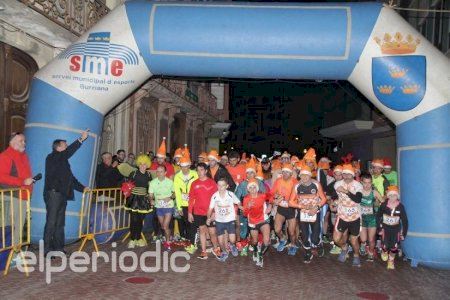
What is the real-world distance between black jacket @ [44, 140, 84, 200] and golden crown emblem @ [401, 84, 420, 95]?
576 centimetres

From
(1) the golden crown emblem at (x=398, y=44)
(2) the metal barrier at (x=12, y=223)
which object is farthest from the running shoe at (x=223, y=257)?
(1) the golden crown emblem at (x=398, y=44)

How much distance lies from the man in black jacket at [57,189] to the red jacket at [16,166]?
1.25 feet

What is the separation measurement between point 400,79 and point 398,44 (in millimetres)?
616

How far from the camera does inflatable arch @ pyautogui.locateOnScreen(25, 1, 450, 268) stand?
8539 mm

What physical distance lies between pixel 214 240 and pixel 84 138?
2938 millimetres

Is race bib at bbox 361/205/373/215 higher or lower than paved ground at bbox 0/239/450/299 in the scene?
higher

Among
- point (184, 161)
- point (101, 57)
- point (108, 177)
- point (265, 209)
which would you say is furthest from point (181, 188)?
point (101, 57)

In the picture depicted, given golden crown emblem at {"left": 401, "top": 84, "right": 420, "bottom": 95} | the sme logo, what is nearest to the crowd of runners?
golden crown emblem at {"left": 401, "top": 84, "right": 420, "bottom": 95}

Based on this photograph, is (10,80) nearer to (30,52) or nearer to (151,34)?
(30,52)

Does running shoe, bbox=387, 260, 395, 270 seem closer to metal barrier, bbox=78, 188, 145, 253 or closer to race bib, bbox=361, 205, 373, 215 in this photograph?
race bib, bbox=361, 205, 373, 215

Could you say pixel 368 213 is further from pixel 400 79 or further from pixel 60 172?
pixel 60 172

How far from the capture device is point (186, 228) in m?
10.2

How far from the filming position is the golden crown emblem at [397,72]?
8.62 meters

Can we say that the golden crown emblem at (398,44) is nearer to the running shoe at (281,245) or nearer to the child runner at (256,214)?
the child runner at (256,214)
